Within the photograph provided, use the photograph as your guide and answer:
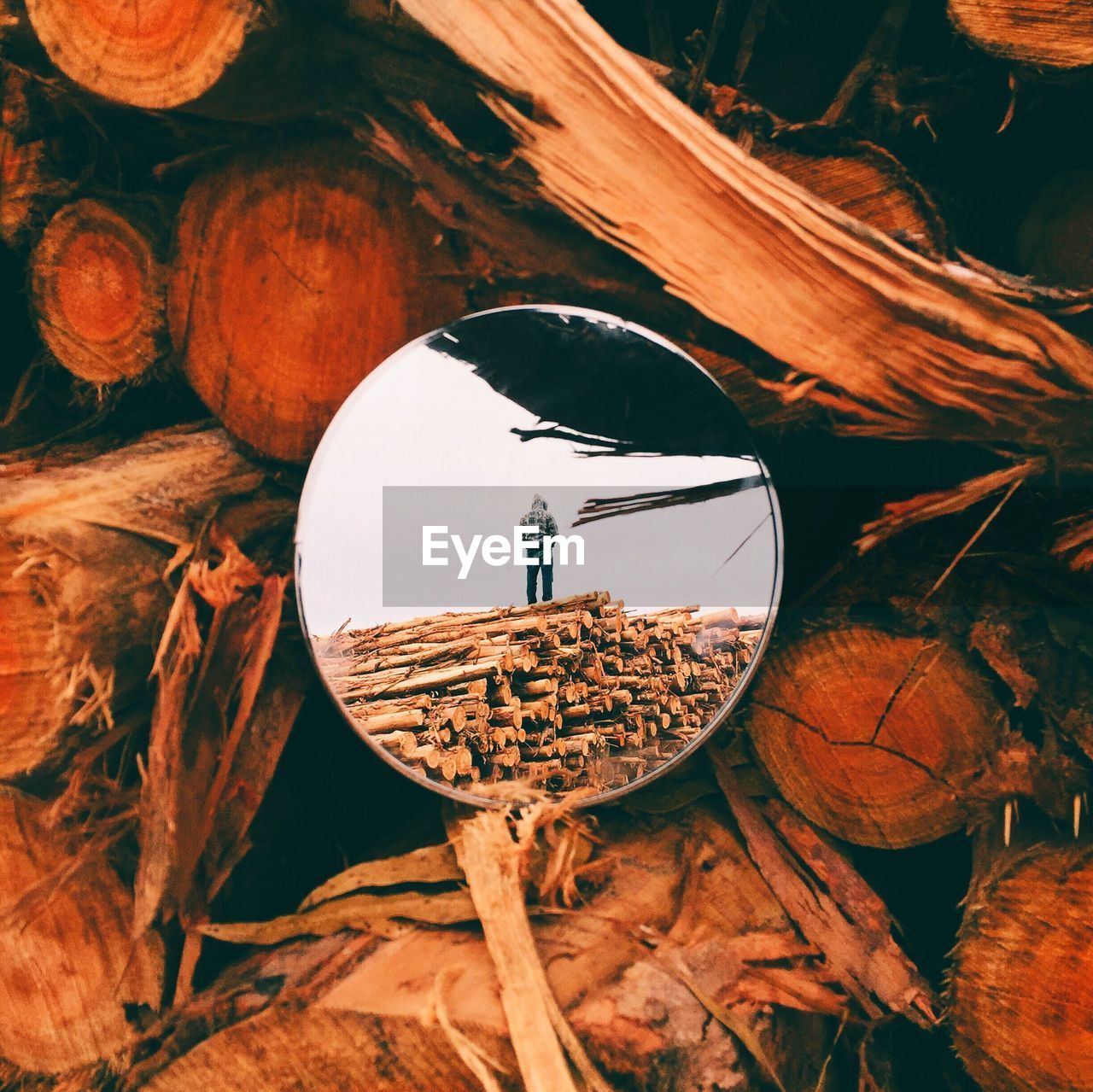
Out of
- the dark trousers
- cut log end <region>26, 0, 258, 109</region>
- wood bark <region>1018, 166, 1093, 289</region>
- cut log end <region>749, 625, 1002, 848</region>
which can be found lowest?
cut log end <region>749, 625, 1002, 848</region>

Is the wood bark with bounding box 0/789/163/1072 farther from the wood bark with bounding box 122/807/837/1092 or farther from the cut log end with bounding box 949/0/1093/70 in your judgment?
the cut log end with bounding box 949/0/1093/70

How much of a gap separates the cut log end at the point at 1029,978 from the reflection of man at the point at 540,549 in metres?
0.79

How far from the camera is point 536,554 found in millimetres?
1263

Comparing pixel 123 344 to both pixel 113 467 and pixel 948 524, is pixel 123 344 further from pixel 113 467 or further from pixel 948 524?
pixel 948 524

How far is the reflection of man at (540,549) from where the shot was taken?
1.25 metres

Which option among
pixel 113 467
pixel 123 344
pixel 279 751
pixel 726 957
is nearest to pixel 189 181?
pixel 123 344

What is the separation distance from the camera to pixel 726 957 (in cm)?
124

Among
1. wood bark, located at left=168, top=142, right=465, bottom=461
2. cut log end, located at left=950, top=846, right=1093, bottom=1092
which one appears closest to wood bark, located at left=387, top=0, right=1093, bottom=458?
wood bark, located at left=168, top=142, right=465, bottom=461

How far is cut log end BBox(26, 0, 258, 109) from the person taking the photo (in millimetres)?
1150

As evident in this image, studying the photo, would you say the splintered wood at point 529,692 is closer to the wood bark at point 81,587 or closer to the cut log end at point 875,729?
the cut log end at point 875,729

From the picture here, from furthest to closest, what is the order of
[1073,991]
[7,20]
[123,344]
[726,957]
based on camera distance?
[123,344], [7,20], [726,957], [1073,991]

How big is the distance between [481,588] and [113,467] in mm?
691

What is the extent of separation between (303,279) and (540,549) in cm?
60

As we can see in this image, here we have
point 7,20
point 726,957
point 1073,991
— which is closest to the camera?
point 1073,991
